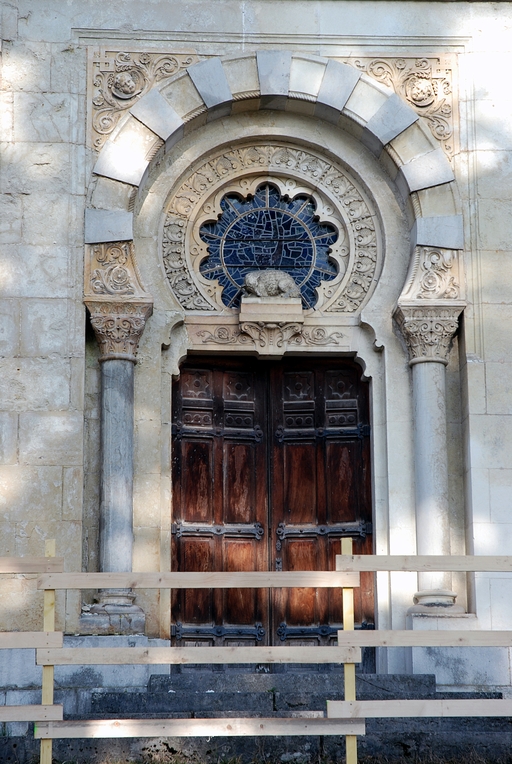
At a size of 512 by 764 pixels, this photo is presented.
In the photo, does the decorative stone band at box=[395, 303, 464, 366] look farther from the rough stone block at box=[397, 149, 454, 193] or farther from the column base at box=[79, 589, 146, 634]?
the column base at box=[79, 589, 146, 634]

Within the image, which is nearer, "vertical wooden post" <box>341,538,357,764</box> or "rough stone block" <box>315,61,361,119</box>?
"vertical wooden post" <box>341,538,357,764</box>

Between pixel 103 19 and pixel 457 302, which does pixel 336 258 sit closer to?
pixel 457 302

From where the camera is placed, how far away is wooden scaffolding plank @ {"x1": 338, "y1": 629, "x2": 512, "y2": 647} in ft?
31.3

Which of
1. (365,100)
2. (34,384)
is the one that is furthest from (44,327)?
(365,100)

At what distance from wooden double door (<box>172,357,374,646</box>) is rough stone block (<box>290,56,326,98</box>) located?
297 cm

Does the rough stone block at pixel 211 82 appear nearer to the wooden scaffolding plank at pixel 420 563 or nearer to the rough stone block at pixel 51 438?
the rough stone block at pixel 51 438

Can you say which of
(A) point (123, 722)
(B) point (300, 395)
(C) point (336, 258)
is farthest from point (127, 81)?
(A) point (123, 722)

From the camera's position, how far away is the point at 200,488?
45.5ft

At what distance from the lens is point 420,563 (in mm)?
9797

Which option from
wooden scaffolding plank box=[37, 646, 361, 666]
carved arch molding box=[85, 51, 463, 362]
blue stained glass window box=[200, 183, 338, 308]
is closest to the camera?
wooden scaffolding plank box=[37, 646, 361, 666]

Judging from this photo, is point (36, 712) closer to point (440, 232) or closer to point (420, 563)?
point (420, 563)

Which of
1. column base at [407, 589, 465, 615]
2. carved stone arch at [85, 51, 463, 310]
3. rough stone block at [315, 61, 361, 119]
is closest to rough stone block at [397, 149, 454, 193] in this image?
carved stone arch at [85, 51, 463, 310]

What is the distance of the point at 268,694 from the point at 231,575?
1704 millimetres

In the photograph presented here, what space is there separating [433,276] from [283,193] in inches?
79.1
